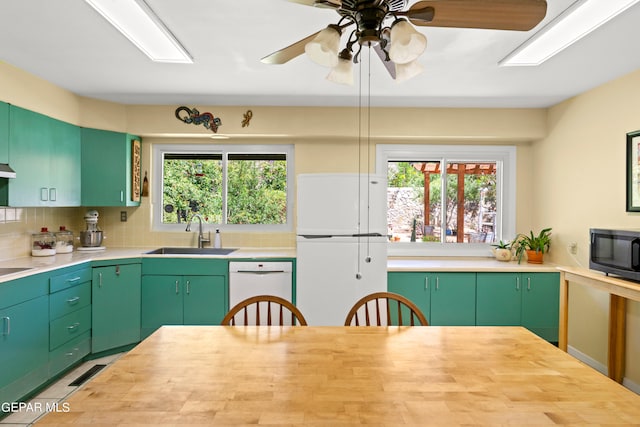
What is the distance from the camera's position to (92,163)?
3828 mm

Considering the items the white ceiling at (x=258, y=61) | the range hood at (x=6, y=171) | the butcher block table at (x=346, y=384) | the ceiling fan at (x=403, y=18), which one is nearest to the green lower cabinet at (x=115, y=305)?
the range hood at (x=6, y=171)

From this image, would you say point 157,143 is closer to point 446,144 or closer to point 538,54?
point 446,144

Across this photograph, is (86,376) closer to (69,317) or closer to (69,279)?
(69,317)

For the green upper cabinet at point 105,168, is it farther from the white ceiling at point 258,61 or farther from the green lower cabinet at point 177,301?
the green lower cabinet at point 177,301

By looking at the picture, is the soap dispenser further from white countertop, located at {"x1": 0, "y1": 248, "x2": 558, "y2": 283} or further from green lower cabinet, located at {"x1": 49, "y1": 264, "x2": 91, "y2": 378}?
green lower cabinet, located at {"x1": 49, "y1": 264, "x2": 91, "y2": 378}

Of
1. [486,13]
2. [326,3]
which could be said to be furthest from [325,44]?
[486,13]

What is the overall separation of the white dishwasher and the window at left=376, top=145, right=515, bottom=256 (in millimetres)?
1293

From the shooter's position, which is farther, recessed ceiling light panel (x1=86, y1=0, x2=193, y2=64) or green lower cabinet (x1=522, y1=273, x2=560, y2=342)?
green lower cabinet (x1=522, y1=273, x2=560, y2=342)

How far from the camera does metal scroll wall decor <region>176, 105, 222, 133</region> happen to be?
13.1 ft

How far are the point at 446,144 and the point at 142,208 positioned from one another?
129 inches

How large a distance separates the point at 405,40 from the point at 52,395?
126 inches

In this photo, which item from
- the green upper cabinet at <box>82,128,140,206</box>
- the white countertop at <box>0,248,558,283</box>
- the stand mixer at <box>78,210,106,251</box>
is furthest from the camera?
the stand mixer at <box>78,210,106,251</box>

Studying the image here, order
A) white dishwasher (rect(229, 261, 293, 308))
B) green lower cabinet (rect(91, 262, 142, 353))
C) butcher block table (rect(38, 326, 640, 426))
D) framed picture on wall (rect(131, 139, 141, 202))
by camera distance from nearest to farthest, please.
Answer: butcher block table (rect(38, 326, 640, 426)) → green lower cabinet (rect(91, 262, 142, 353)) → white dishwasher (rect(229, 261, 293, 308)) → framed picture on wall (rect(131, 139, 141, 202))

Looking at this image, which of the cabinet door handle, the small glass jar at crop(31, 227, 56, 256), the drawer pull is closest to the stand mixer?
the small glass jar at crop(31, 227, 56, 256)
